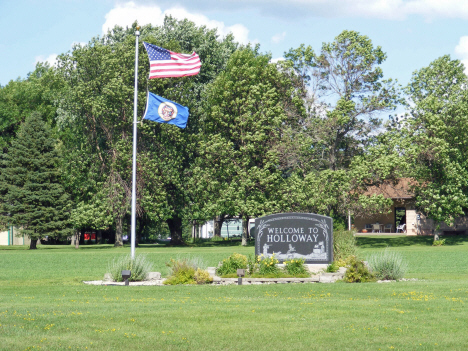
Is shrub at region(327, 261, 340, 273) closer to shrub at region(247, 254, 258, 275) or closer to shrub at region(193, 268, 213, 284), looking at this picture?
shrub at region(247, 254, 258, 275)

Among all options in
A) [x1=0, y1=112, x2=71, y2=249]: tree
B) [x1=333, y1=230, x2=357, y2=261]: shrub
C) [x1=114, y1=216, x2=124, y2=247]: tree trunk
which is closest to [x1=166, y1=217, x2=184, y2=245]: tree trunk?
[x1=114, y1=216, x2=124, y2=247]: tree trunk

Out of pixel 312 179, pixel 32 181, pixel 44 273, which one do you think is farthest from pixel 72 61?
pixel 44 273

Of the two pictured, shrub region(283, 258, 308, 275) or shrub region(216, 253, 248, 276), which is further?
shrub region(216, 253, 248, 276)

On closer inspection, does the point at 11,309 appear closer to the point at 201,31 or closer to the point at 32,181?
the point at 32,181

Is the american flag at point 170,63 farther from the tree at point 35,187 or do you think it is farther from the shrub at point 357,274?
the tree at point 35,187

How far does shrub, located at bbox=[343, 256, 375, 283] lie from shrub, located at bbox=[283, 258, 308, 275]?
1555 millimetres

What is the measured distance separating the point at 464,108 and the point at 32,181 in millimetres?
34066

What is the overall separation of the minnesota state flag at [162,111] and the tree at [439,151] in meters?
26.1

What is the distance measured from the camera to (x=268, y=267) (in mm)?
19328

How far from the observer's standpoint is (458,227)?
57.3 meters

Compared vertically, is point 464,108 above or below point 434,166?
above

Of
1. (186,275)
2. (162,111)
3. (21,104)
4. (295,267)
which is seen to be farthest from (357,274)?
(21,104)

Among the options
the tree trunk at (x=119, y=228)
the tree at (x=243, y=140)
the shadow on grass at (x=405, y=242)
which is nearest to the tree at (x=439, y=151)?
the shadow on grass at (x=405, y=242)

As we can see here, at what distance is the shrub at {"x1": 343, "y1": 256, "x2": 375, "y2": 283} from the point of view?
1814 cm
